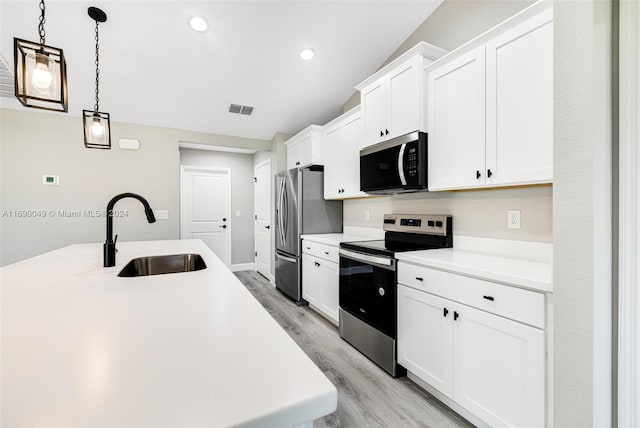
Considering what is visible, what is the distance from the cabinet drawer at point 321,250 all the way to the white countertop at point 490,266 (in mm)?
954

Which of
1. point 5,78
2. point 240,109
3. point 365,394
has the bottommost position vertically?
point 365,394

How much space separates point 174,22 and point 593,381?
3.59 meters

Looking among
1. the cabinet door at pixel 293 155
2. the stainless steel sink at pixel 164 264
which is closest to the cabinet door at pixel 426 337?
the stainless steel sink at pixel 164 264

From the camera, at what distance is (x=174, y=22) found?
2.59m

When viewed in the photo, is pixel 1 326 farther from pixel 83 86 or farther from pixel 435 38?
pixel 83 86

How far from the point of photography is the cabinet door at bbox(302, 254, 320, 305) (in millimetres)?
3283

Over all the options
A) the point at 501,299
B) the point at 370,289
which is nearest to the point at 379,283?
the point at 370,289

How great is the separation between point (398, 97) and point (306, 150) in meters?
1.71

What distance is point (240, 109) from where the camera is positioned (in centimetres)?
395

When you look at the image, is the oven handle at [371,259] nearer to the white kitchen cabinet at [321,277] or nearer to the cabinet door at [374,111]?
the white kitchen cabinet at [321,277]

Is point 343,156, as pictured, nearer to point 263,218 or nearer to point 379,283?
point 379,283

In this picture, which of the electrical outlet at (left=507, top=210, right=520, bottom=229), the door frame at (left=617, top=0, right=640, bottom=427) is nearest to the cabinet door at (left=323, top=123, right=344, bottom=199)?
the electrical outlet at (left=507, top=210, right=520, bottom=229)

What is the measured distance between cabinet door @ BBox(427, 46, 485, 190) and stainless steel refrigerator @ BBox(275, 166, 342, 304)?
1765mm

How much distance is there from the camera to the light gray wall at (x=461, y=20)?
2.00 metres
